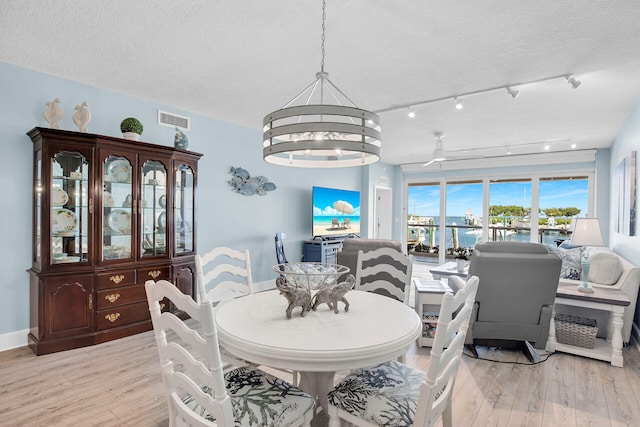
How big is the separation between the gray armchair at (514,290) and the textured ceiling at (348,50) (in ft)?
4.99

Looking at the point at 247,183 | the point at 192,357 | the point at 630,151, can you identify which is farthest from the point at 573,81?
the point at 247,183

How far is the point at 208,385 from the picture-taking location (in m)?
1.07

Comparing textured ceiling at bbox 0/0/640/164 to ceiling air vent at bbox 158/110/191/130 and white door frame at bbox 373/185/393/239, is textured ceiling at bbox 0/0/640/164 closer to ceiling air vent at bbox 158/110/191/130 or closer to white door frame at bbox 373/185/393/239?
ceiling air vent at bbox 158/110/191/130

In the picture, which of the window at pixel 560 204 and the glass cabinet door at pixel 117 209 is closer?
the glass cabinet door at pixel 117 209

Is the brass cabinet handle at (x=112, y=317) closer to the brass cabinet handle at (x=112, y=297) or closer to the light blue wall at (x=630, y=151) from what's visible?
the brass cabinet handle at (x=112, y=297)

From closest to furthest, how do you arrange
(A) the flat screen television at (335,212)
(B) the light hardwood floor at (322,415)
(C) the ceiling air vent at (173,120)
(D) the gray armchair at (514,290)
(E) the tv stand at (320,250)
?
(B) the light hardwood floor at (322,415)
(D) the gray armchair at (514,290)
(C) the ceiling air vent at (173,120)
(E) the tv stand at (320,250)
(A) the flat screen television at (335,212)

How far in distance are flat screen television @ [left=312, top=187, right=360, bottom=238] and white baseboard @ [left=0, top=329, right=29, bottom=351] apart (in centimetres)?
385

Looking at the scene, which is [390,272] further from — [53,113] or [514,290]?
[53,113]

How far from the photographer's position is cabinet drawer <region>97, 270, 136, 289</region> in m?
3.02

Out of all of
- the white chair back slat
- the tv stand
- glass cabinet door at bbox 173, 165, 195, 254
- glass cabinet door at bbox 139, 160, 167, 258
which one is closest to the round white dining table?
the white chair back slat

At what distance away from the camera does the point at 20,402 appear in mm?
2076

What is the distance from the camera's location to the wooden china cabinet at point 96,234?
9.17 ft

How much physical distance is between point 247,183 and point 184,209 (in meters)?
1.15

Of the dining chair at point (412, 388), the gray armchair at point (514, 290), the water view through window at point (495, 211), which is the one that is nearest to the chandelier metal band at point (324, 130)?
the dining chair at point (412, 388)
